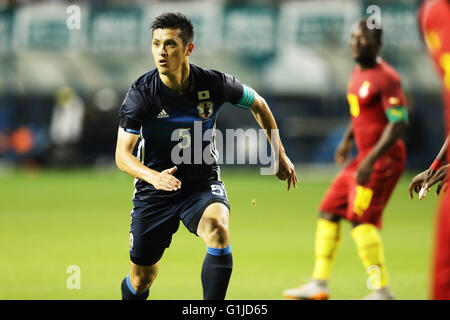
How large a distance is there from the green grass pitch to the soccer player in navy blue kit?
15.7 inches

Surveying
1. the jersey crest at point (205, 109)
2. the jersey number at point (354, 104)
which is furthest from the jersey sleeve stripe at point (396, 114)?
the jersey crest at point (205, 109)

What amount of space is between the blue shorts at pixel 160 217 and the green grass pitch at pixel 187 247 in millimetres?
347

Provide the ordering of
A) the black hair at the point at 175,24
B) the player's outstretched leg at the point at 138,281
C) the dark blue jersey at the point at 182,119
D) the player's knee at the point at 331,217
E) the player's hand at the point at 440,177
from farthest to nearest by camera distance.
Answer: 1. the player's knee at the point at 331,217
2. the player's outstretched leg at the point at 138,281
3. the dark blue jersey at the point at 182,119
4. the black hair at the point at 175,24
5. the player's hand at the point at 440,177

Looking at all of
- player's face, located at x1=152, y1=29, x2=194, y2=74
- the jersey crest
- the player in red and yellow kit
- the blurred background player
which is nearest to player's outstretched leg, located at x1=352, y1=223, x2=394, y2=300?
the player in red and yellow kit

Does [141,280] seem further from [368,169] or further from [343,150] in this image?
[343,150]

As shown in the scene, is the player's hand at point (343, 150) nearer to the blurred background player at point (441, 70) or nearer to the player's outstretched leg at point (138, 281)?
the player's outstretched leg at point (138, 281)

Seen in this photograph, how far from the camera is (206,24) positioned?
95.3 feet

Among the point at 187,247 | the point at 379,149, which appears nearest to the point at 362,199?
the point at 379,149

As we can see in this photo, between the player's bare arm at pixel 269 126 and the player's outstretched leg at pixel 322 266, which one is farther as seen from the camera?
the player's outstretched leg at pixel 322 266

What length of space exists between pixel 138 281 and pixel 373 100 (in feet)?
9.28

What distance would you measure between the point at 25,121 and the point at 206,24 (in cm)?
761

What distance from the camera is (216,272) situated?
5.89 meters

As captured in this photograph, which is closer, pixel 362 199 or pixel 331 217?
pixel 362 199

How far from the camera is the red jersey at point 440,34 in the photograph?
3773mm
